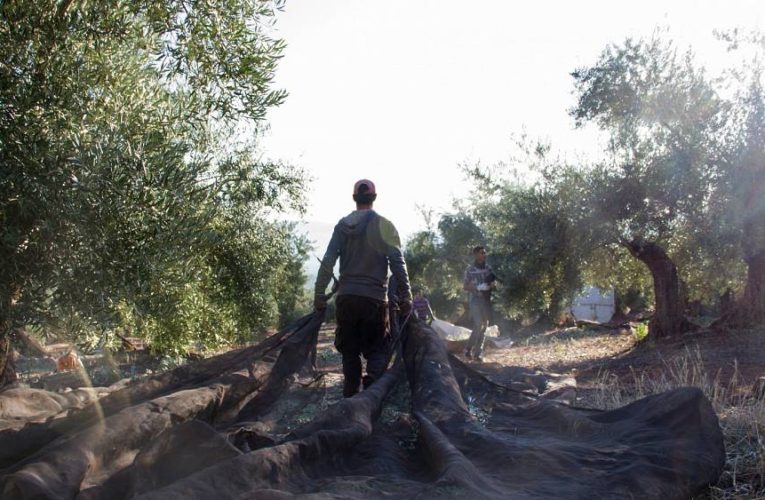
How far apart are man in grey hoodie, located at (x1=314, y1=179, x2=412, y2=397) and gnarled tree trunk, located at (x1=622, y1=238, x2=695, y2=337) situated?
11.0m

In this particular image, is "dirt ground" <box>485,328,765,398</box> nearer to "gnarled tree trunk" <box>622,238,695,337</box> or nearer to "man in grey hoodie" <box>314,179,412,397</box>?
"gnarled tree trunk" <box>622,238,695,337</box>

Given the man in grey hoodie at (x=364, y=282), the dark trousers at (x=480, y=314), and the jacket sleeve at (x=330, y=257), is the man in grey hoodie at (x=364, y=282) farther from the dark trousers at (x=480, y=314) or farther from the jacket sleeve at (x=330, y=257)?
the dark trousers at (x=480, y=314)

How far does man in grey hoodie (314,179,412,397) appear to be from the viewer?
22.5ft

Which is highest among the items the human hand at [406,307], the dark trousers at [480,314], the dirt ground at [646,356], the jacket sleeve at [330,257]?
the jacket sleeve at [330,257]

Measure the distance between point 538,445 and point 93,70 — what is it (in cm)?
541

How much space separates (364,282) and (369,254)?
1.05 ft

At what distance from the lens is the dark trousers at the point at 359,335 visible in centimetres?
688

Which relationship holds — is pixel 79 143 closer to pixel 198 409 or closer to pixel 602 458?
pixel 198 409

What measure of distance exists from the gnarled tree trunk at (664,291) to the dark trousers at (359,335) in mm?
11096

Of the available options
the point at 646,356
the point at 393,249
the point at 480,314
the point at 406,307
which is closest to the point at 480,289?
the point at 480,314

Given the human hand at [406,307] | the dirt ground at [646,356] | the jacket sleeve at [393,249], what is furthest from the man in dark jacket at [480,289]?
the jacket sleeve at [393,249]

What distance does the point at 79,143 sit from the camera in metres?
5.36

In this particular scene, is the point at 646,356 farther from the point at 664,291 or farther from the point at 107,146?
the point at 107,146

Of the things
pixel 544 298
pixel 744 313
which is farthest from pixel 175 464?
pixel 544 298
